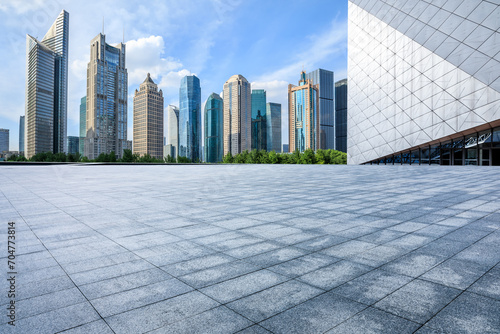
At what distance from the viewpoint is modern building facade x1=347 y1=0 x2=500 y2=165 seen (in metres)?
26.9

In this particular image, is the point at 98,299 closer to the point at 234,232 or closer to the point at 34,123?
the point at 234,232

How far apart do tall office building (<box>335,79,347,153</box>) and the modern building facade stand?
117114mm

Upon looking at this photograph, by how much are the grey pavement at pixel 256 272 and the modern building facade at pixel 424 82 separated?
2796cm

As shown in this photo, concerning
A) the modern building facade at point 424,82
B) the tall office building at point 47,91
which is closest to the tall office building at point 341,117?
the modern building facade at point 424,82

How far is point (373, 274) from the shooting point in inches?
123

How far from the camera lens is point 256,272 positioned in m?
3.21

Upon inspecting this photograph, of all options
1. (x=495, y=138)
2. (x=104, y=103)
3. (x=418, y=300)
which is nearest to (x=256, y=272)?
(x=418, y=300)

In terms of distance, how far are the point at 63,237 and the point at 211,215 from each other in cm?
267

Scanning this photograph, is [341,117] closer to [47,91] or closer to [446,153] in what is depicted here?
[446,153]

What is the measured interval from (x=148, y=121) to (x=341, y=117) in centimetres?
11491

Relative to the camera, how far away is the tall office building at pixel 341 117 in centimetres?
15536

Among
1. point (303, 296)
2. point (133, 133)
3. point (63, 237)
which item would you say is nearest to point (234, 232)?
point (303, 296)

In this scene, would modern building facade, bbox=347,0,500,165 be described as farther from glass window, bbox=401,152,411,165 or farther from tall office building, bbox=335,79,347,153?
tall office building, bbox=335,79,347,153

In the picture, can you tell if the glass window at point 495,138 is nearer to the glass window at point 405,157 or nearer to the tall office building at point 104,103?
the glass window at point 405,157
